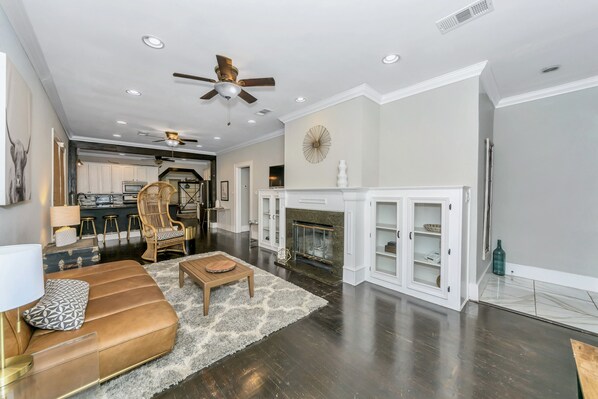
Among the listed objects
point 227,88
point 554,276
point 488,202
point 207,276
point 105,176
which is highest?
point 227,88

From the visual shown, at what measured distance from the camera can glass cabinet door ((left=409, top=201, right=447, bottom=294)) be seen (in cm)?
288

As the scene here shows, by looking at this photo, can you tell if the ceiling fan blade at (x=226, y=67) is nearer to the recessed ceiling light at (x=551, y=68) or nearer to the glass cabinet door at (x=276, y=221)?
the glass cabinet door at (x=276, y=221)

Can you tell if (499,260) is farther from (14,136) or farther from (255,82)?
(14,136)

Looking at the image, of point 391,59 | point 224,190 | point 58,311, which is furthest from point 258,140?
point 58,311

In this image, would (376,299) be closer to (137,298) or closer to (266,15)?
(137,298)

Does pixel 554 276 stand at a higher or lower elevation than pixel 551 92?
lower

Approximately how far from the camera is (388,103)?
356 cm

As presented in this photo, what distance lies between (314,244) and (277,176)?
2.03 m

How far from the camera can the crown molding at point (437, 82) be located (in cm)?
270

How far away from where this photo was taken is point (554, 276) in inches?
130

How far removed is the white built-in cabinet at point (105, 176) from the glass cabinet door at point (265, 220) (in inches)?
216

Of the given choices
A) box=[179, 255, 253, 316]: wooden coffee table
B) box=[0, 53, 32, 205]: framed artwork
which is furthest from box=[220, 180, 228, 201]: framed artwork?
box=[0, 53, 32, 205]: framed artwork

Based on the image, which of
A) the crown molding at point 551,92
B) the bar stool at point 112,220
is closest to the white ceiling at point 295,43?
A: the crown molding at point 551,92

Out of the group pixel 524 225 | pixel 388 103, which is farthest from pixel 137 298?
pixel 524 225
